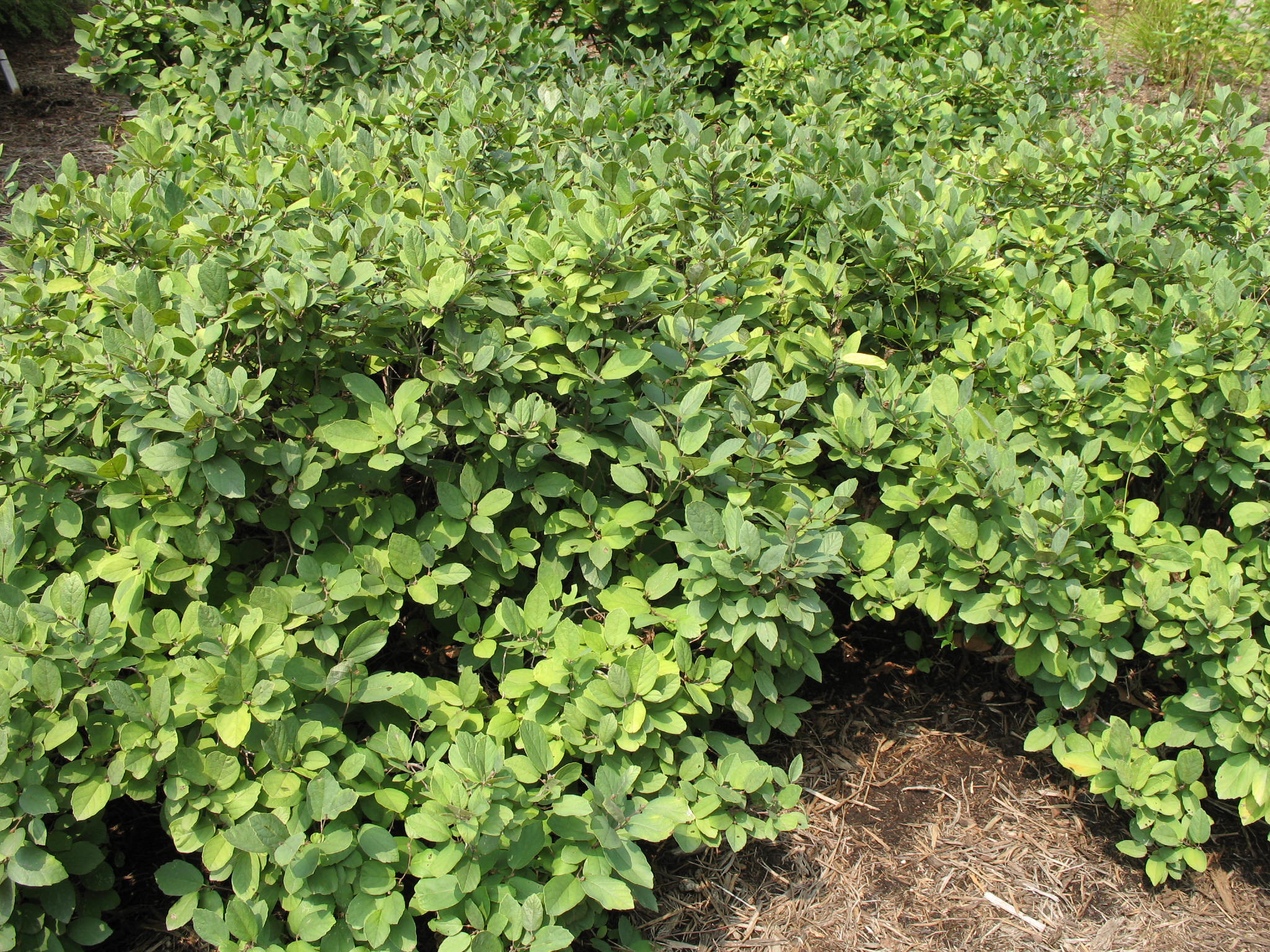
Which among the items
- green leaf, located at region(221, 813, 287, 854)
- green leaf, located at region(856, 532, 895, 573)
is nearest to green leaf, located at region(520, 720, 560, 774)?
green leaf, located at region(221, 813, 287, 854)

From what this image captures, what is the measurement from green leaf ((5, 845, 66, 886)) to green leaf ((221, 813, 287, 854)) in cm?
27

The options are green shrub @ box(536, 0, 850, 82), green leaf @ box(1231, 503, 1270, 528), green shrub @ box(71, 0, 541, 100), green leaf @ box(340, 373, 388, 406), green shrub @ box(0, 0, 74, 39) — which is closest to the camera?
green leaf @ box(340, 373, 388, 406)

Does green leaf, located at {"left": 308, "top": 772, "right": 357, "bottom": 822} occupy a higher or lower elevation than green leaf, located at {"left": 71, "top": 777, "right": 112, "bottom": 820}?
higher

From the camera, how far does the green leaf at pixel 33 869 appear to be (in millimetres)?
1568

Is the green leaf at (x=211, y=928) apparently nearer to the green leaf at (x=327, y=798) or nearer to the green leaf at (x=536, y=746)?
the green leaf at (x=327, y=798)

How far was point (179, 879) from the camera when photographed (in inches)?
68.8

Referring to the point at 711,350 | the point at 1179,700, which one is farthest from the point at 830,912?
the point at 711,350

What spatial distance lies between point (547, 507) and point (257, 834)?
90 cm

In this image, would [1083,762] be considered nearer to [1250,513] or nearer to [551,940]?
[1250,513]

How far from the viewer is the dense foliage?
1706 mm

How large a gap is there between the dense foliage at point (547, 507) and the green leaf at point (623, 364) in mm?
15

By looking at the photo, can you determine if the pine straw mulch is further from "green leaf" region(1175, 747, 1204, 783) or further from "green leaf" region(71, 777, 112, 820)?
"green leaf" region(71, 777, 112, 820)

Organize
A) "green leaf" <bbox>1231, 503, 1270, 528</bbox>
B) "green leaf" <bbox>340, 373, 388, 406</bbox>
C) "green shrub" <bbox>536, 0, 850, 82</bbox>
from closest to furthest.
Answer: "green leaf" <bbox>340, 373, 388, 406</bbox> < "green leaf" <bbox>1231, 503, 1270, 528</bbox> < "green shrub" <bbox>536, 0, 850, 82</bbox>

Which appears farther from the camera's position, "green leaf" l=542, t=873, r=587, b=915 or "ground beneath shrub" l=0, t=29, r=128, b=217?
"ground beneath shrub" l=0, t=29, r=128, b=217
